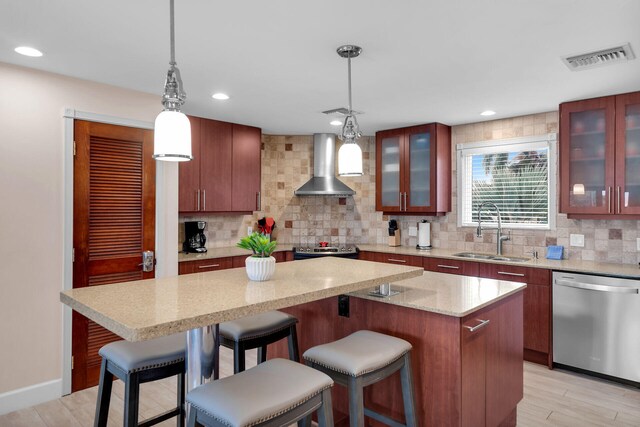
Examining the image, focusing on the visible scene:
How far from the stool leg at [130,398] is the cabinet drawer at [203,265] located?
2.11m

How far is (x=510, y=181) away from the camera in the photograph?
4414 millimetres

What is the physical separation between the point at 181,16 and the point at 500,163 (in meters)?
3.60

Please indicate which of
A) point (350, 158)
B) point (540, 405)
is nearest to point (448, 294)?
point (350, 158)

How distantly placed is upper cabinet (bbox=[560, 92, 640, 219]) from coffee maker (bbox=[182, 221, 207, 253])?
3.58 metres

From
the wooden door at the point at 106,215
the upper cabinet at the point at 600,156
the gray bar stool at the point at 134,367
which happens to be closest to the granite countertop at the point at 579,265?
the upper cabinet at the point at 600,156

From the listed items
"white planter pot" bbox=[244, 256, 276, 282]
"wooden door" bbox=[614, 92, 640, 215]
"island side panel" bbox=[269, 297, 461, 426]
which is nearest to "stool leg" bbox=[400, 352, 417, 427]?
"island side panel" bbox=[269, 297, 461, 426]

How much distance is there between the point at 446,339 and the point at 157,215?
257 cm

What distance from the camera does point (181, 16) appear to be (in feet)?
6.79

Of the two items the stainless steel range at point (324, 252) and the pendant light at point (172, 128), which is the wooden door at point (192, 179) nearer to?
the stainless steel range at point (324, 252)

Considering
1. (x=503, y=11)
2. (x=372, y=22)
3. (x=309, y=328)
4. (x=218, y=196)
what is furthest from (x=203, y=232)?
(x=503, y=11)

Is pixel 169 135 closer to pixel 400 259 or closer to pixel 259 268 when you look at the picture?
pixel 259 268

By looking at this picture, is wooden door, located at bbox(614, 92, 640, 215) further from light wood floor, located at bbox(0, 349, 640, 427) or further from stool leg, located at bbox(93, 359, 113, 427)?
stool leg, located at bbox(93, 359, 113, 427)

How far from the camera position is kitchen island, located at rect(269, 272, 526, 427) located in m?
1.97

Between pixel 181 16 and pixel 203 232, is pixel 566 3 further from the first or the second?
pixel 203 232
